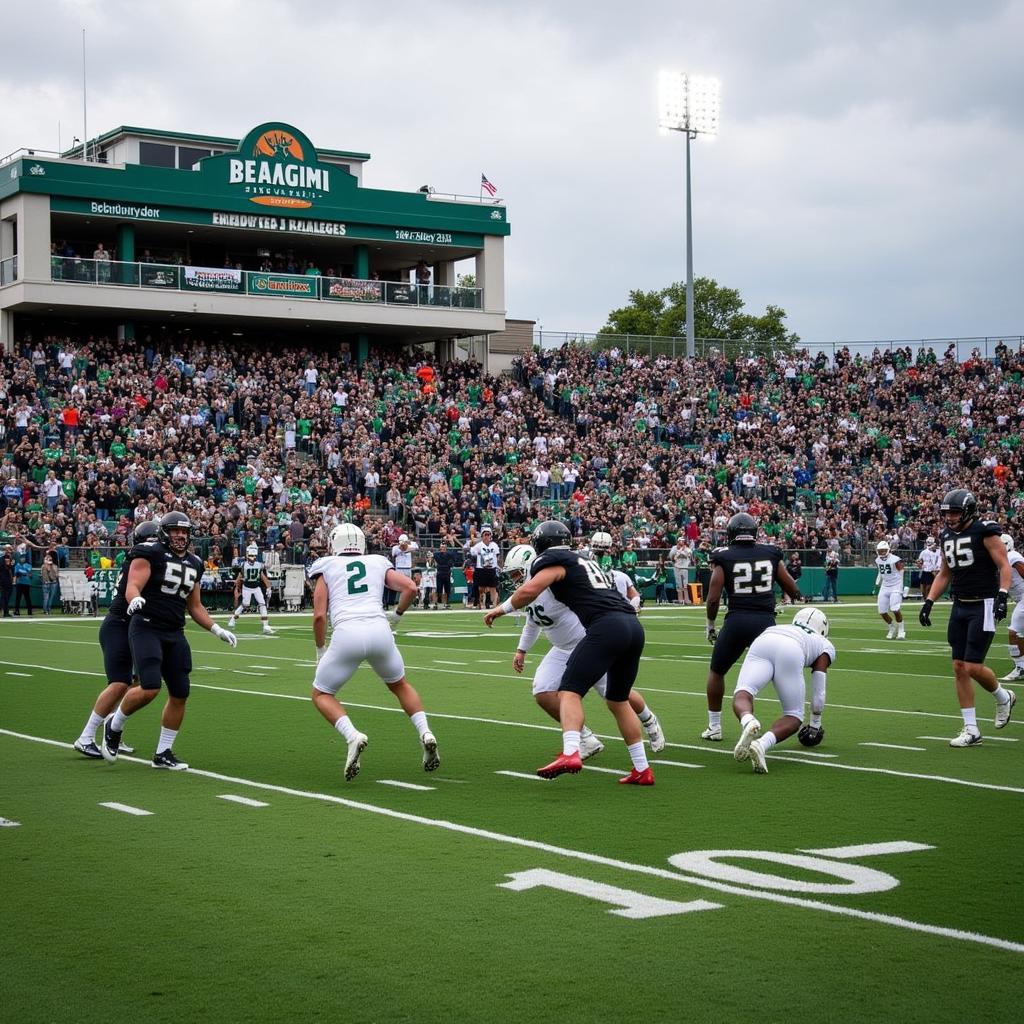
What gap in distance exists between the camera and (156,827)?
8227mm

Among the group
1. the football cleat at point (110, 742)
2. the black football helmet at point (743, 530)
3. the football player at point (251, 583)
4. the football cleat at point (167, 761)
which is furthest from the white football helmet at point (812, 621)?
the football player at point (251, 583)

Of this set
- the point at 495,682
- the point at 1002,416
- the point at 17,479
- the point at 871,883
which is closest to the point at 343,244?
the point at 17,479

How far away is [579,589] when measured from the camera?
953 cm

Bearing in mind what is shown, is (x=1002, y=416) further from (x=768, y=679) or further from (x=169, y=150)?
(x=768, y=679)

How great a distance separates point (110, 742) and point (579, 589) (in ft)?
12.2

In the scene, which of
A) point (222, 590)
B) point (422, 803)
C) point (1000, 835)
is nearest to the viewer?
point (1000, 835)

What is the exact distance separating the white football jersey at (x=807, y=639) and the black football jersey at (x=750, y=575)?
36 centimetres

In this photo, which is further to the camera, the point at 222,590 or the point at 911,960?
the point at 222,590

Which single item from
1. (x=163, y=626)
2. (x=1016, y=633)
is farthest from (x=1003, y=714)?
(x=163, y=626)

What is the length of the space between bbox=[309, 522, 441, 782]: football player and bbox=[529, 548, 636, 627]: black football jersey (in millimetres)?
1039

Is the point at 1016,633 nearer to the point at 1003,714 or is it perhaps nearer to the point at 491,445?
the point at 1003,714

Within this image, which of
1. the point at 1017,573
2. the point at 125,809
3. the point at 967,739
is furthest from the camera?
the point at 1017,573

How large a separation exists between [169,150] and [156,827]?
4083 cm

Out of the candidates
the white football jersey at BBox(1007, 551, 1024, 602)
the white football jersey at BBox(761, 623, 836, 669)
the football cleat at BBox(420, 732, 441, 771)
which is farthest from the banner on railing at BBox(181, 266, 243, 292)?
the football cleat at BBox(420, 732, 441, 771)
